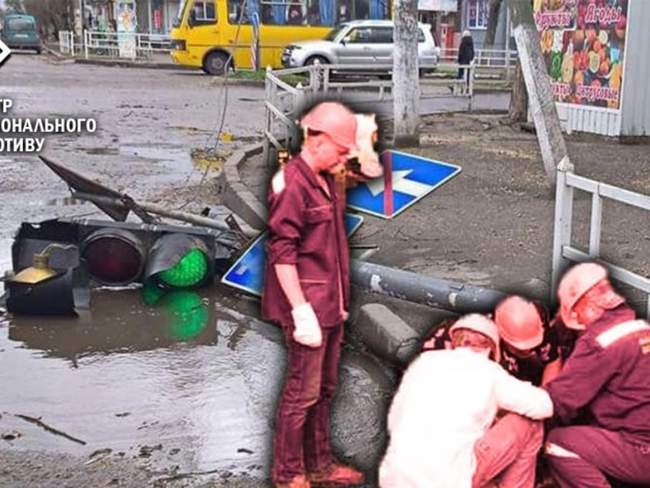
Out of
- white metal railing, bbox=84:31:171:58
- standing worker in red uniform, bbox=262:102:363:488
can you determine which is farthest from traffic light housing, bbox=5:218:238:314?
white metal railing, bbox=84:31:171:58

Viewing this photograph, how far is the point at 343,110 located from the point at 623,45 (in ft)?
40.1

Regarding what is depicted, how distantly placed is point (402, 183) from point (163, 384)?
1686 mm

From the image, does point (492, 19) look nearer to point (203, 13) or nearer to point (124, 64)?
point (203, 13)

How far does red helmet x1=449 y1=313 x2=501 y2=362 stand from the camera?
3.29 m

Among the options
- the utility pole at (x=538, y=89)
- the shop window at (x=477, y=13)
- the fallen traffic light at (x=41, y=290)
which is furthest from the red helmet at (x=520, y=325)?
the shop window at (x=477, y=13)

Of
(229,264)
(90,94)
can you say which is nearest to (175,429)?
(229,264)

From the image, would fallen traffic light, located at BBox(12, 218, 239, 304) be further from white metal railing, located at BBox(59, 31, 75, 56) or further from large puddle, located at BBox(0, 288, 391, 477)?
white metal railing, located at BBox(59, 31, 75, 56)

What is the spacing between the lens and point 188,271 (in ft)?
21.9

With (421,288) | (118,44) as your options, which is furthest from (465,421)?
(118,44)

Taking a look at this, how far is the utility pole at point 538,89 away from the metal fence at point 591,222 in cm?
521

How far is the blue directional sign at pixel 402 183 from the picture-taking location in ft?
14.6

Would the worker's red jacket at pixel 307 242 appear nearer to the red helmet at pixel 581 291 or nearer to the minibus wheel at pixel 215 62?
the red helmet at pixel 581 291

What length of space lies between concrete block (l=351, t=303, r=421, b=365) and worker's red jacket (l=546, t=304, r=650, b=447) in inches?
69.1

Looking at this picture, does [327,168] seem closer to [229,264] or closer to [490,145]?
[229,264]
